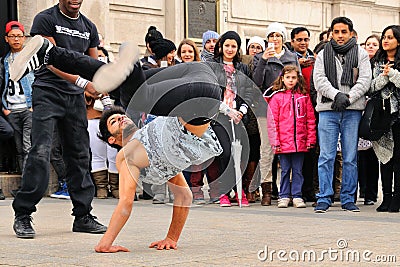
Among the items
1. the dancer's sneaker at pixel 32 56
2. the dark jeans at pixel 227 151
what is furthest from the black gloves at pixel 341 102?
the dancer's sneaker at pixel 32 56

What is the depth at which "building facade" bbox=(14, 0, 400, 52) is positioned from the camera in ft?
45.3

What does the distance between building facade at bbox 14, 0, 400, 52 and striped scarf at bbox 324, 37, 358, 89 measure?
4.99m

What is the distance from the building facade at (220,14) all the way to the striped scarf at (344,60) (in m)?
4.99

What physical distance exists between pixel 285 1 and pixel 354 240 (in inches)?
420

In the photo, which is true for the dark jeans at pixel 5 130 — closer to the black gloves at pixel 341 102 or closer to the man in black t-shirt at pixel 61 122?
the man in black t-shirt at pixel 61 122

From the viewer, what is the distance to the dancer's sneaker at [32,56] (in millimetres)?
6328

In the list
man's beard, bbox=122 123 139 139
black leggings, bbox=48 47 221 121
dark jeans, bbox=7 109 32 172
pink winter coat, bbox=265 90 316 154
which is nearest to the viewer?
black leggings, bbox=48 47 221 121

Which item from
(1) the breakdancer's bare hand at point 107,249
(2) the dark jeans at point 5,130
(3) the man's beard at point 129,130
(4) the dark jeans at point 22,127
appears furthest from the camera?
(4) the dark jeans at point 22,127

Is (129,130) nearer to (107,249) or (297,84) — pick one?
(107,249)

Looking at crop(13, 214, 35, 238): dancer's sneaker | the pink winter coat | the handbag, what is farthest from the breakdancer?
the pink winter coat

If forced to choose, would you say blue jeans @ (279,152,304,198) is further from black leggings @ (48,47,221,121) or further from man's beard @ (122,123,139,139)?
black leggings @ (48,47,221,121)

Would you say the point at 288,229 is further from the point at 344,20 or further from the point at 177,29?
the point at 177,29

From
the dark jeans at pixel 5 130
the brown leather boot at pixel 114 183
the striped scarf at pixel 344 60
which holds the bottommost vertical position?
the brown leather boot at pixel 114 183

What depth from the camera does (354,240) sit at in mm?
6727
